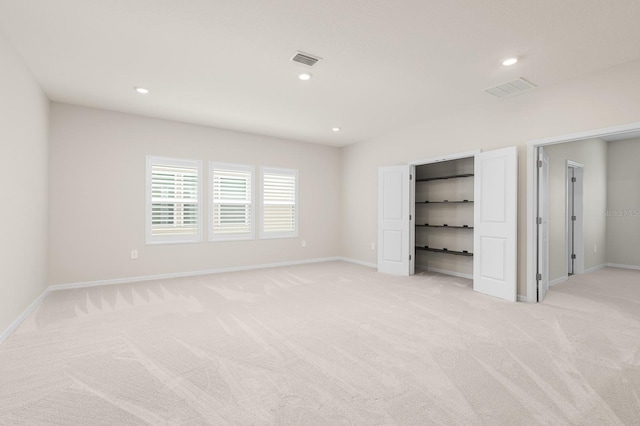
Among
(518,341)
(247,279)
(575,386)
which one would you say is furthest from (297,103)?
(575,386)

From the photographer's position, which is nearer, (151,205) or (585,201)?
(151,205)

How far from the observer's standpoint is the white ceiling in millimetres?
2484

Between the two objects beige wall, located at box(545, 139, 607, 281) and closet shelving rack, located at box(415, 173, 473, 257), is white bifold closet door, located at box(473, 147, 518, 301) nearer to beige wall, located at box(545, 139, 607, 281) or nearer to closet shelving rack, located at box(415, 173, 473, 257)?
closet shelving rack, located at box(415, 173, 473, 257)

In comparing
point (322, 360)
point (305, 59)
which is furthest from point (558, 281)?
point (305, 59)

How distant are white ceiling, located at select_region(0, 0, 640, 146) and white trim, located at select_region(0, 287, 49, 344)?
2.79 m

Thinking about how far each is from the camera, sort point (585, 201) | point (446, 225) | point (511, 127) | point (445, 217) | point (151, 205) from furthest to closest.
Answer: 1. point (585, 201)
2. point (445, 217)
3. point (446, 225)
4. point (151, 205)
5. point (511, 127)

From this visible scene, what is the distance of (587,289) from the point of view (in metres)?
4.77

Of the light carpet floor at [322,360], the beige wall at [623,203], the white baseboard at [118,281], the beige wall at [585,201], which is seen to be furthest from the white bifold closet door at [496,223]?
the beige wall at [623,203]

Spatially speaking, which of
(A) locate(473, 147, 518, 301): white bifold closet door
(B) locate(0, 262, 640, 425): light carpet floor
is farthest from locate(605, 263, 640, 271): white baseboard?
(A) locate(473, 147, 518, 301): white bifold closet door

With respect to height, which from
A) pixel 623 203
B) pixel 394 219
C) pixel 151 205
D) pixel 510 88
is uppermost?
pixel 510 88

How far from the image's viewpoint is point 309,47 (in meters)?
3.05

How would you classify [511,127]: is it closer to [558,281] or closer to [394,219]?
[394,219]

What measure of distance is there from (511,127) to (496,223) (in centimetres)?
138

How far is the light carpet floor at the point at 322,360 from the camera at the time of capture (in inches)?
73.4
